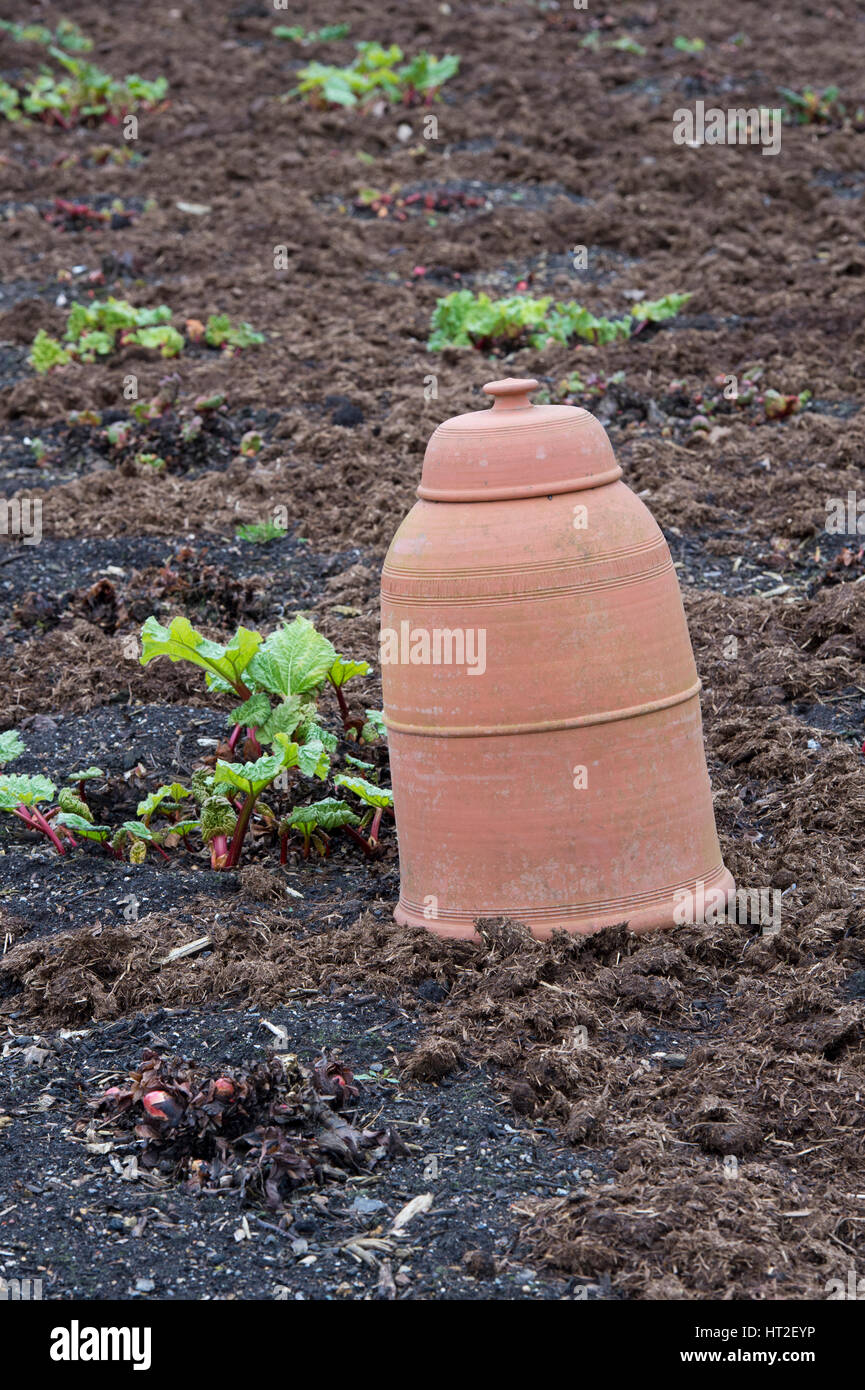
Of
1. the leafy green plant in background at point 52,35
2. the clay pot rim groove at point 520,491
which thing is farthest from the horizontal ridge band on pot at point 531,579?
the leafy green plant in background at point 52,35

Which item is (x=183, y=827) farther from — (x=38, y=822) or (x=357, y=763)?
(x=357, y=763)

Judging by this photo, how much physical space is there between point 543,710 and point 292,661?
92 cm

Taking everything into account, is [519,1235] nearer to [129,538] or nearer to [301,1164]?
[301,1164]

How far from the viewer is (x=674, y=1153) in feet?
8.69

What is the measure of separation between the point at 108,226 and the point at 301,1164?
846 centimetres

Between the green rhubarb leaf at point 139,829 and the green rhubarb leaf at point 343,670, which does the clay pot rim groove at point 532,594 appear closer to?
the green rhubarb leaf at point 343,670

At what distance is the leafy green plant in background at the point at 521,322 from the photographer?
7762 millimetres

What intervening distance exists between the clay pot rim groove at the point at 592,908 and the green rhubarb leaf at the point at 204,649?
824 mm

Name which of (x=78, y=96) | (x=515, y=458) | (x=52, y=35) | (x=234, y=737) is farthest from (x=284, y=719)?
(x=52, y=35)

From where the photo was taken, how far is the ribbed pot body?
3223 millimetres

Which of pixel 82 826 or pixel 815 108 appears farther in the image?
pixel 815 108

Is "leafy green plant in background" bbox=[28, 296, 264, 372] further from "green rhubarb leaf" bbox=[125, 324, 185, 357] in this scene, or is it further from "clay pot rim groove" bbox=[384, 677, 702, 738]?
"clay pot rim groove" bbox=[384, 677, 702, 738]

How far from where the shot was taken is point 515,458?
10.7ft

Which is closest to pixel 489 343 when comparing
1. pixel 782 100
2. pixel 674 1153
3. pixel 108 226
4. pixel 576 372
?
pixel 576 372
